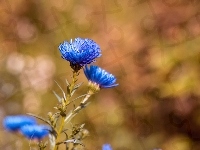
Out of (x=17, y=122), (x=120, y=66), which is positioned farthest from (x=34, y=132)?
(x=120, y=66)

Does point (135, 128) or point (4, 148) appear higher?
point (135, 128)

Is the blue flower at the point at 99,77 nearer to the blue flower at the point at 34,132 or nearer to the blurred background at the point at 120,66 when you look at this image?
the blue flower at the point at 34,132

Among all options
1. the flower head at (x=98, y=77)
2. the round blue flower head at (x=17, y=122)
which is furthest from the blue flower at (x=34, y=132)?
the flower head at (x=98, y=77)

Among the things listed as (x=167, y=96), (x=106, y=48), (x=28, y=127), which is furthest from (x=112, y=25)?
(x=28, y=127)

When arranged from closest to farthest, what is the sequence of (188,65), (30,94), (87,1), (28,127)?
(28,127) < (188,65) < (30,94) < (87,1)

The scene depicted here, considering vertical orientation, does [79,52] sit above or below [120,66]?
below

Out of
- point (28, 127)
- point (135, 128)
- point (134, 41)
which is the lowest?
point (28, 127)

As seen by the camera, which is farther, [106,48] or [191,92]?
[106,48]

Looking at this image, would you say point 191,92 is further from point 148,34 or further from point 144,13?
point 144,13

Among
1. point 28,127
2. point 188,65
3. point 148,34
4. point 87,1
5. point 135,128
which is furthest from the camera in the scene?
point 87,1

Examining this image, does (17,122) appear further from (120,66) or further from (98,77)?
(120,66)
